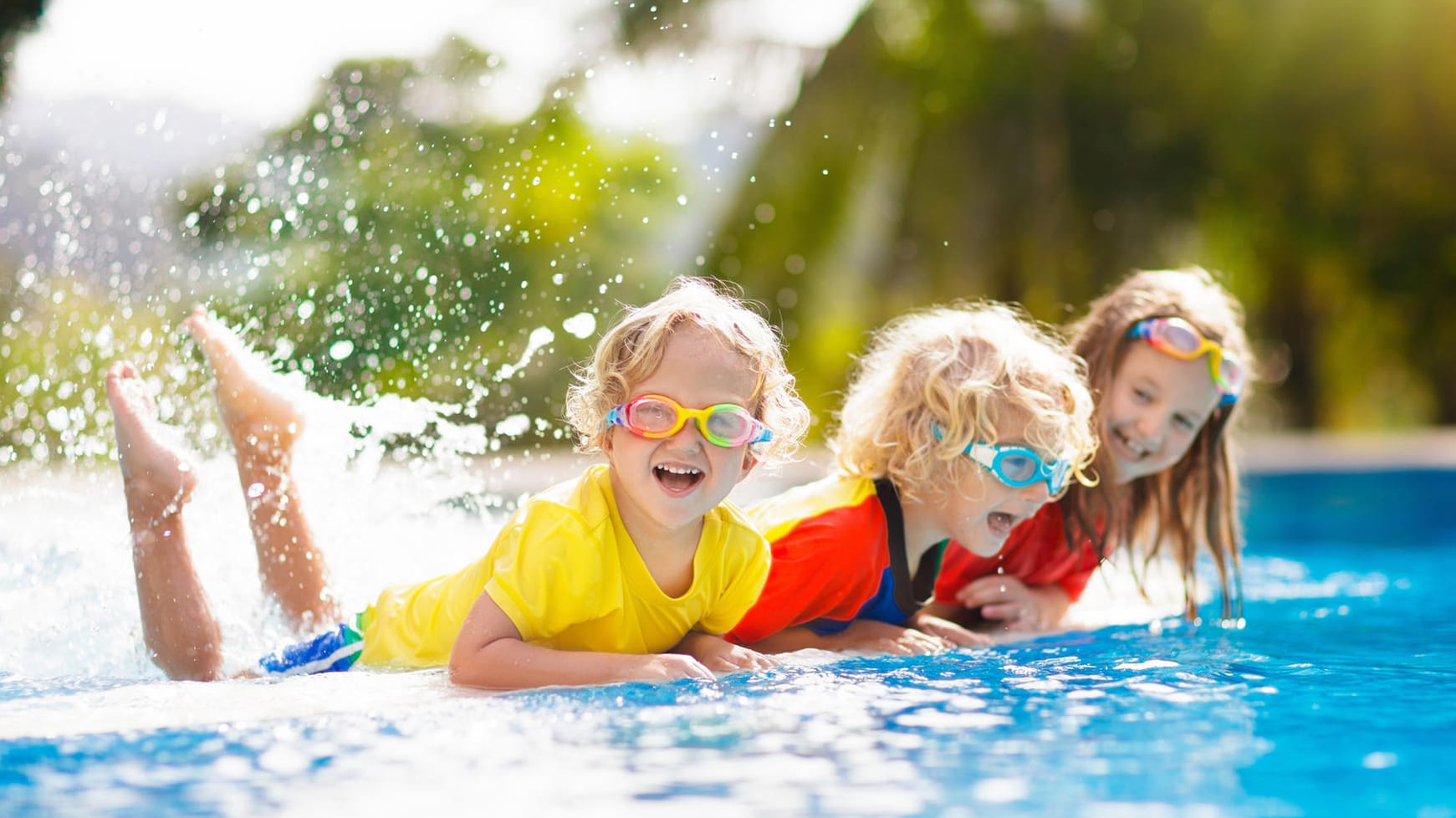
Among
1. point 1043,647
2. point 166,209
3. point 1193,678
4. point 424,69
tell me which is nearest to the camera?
point 1193,678

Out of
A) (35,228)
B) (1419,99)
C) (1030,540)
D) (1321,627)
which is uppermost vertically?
(1419,99)

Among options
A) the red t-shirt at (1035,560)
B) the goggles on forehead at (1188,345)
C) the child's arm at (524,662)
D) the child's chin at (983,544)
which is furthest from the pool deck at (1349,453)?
the child's arm at (524,662)

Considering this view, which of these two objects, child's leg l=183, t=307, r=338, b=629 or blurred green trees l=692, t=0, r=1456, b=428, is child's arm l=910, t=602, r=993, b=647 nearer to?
child's leg l=183, t=307, r=338, b=629

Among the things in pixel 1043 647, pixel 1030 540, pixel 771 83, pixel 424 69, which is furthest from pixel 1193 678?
pixel 771 83

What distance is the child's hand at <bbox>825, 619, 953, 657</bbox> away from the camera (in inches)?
151

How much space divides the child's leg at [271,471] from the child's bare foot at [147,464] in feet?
1.44

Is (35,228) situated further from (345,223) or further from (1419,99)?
(1419,99)

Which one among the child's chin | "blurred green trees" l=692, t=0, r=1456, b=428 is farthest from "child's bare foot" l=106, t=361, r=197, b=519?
"blurred green trees" l=692, t=0, r=1456, b=428

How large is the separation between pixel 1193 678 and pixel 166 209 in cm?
698

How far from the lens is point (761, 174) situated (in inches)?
653

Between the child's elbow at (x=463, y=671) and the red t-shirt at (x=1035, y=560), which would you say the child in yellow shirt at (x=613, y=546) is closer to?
the child's elbow at (x=463, y=671)

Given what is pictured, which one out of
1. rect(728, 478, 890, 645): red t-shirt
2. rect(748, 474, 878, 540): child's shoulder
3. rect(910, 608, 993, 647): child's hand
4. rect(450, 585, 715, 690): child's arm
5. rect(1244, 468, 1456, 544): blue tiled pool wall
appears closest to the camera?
rect(450, 585, 715, 690): child's arm

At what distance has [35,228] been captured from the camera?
729cm

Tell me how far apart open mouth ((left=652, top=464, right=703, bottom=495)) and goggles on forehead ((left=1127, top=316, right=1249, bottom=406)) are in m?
2.01
